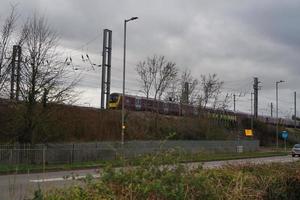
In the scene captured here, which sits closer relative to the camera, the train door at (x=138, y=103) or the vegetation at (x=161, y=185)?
the vegetation at (x=161, y=185)

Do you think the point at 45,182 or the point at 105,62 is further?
the point at 105,62

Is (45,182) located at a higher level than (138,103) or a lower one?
lower

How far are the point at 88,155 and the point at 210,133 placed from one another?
29.0m

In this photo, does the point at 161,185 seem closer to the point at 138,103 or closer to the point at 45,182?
the point at 45,182

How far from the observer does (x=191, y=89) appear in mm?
72938

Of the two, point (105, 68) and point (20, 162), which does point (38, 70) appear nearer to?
point (20, 162)

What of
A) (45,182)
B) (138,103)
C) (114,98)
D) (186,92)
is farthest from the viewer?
(186,92)

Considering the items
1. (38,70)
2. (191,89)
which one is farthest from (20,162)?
(191,89)

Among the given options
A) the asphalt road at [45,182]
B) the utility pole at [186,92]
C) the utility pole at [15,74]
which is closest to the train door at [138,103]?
the utility pole at [186,92]

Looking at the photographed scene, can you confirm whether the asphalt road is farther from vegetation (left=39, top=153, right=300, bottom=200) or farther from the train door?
the train door

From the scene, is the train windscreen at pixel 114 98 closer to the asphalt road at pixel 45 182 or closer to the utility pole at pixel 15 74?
the utility pole at pixel 15 74

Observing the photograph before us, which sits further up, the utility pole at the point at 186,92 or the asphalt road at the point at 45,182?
the utility pole at the point at 186,92

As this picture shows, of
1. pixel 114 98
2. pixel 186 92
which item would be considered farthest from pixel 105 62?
pixel 186 92

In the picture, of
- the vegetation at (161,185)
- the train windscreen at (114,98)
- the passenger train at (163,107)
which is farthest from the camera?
the passenger train at (163,107)
